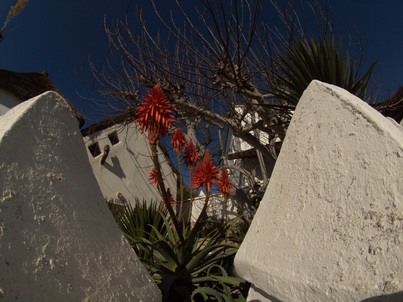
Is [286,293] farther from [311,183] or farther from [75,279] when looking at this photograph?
[75,279]

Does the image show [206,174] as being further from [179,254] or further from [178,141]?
[179,254]

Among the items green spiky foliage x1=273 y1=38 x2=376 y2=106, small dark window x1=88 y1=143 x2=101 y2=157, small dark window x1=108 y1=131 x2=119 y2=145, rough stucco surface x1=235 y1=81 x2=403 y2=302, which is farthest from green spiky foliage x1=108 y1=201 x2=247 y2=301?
small dark window x1=108 y1=131 x2=119 y2=145

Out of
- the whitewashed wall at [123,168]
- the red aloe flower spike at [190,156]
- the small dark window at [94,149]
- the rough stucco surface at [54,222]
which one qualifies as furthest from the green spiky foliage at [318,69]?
the small dark window at [94,149]

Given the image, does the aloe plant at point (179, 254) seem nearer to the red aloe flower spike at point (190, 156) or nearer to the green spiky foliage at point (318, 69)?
the red aloe flower spike at point (190, 156)

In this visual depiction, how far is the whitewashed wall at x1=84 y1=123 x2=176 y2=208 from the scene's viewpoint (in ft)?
36.4

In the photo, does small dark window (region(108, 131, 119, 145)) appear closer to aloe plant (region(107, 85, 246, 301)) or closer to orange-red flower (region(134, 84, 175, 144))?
aloe plant (region(107, 85, 246, 301))

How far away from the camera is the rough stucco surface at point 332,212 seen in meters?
0.98

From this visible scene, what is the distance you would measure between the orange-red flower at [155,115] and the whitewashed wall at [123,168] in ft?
28.1

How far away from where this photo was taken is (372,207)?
1.03 metres

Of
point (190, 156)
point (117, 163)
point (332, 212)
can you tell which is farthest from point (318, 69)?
point (117, 163)

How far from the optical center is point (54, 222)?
3.93 feet

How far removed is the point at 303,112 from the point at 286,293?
0.89m

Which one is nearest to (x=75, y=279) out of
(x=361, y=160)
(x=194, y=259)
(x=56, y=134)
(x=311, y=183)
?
(x=56, y=134)

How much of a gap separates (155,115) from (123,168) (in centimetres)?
993
